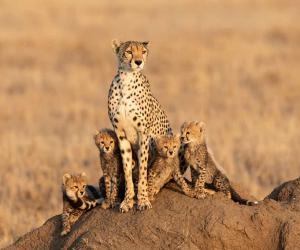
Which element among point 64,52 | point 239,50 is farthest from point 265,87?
point 64,52

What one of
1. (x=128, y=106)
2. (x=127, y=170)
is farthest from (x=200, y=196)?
(x=128, y=106)

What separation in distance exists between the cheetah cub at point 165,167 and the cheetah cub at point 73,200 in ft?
1.57

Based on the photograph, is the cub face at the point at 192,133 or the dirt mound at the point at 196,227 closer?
the dirt mound at the point at 196,227

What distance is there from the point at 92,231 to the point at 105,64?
1316cm

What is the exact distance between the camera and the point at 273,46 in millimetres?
20062

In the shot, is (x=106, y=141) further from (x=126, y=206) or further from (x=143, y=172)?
(x=126, y=206)

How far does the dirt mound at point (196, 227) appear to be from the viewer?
538cm

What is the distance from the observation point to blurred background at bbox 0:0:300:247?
413 inches

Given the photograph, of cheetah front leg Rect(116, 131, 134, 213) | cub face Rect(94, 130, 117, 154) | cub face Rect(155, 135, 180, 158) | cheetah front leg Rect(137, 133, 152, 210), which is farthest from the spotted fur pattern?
cub face Rect(155, 135, 180, 158)

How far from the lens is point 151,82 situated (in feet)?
55.1

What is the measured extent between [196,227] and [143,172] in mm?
628

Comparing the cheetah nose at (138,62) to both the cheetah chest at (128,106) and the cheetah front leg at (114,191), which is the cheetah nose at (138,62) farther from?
the cheetah front leg at (114,191)

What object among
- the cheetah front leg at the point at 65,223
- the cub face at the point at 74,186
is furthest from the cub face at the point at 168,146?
the cheetah front leg at the point at 65,223

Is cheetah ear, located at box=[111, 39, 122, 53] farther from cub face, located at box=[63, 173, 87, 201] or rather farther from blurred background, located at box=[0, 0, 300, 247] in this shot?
blurred background, located at box=[0, 0, 300, 247]
